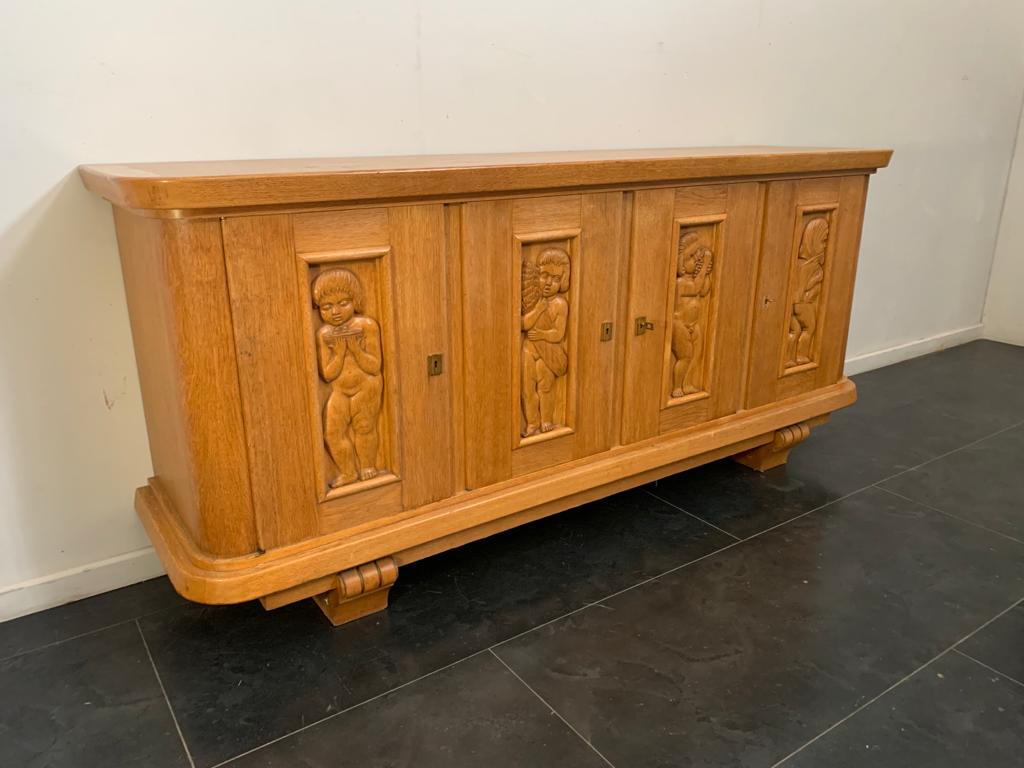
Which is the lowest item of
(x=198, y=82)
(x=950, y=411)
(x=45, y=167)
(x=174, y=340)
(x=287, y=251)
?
(x=950, y=411)

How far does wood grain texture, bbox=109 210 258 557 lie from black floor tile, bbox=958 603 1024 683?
1.42 metres

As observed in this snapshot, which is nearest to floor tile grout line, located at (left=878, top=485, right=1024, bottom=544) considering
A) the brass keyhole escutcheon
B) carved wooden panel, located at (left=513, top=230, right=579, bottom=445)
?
the brass keyhole escutcheon

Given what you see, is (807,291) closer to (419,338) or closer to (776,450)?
(776,450)

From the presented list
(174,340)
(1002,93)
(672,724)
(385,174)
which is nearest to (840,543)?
(672,724)

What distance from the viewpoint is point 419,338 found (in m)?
1.57

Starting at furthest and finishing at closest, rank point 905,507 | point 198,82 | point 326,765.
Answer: point 905,507, point 198,82, point 326,765

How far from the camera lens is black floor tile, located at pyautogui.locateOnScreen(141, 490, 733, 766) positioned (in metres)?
1.47

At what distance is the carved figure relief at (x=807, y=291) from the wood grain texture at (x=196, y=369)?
1.51 m

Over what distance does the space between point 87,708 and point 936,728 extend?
4.91 feet

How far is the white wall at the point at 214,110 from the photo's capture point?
158 cm

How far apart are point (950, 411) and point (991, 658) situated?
156cm

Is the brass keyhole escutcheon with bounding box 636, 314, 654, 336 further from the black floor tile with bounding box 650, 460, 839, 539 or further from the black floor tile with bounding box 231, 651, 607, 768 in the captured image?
the black floor tile with bounding box 231, 651, 607, 768

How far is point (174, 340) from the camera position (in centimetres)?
135

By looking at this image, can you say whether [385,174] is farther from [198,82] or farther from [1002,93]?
[1002,93]
